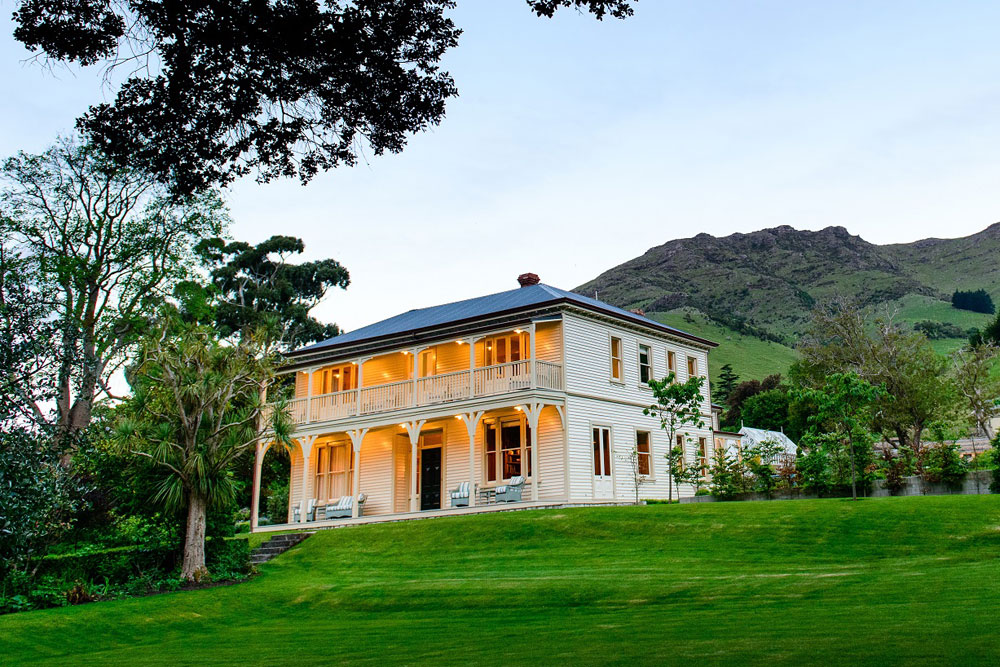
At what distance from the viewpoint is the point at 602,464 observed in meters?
28.3

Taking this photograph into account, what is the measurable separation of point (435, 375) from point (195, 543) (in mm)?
11611

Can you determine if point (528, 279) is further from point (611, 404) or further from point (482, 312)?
point (611, 404)

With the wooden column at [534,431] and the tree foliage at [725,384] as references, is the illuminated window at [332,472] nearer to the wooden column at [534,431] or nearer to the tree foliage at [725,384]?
the wooden column at [534,431]

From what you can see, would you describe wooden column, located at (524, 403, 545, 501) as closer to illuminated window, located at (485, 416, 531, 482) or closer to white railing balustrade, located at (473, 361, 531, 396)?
white railing balustrade, located at (473, 361, 531, 396)

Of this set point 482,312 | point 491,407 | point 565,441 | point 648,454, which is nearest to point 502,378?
point 491,407

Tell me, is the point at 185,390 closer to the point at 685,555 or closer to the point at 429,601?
the point at 429,601

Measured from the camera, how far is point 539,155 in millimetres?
30953

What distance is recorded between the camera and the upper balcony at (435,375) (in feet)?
89.7

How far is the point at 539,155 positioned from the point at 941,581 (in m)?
22.4

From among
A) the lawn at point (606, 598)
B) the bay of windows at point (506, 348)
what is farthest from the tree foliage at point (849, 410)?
the bay of windows at point (506, 348)

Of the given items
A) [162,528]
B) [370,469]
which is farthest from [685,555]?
[370,469]

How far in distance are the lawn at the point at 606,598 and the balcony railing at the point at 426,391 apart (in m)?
5.01

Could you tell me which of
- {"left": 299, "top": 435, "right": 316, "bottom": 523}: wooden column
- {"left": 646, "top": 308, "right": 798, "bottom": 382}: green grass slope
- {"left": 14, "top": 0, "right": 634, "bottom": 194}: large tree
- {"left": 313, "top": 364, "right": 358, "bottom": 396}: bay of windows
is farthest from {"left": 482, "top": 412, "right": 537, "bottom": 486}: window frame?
{"left": 646, "top": 308, "right": 798, "bottom": 382}: green grass slope

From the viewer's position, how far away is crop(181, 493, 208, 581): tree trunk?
1898cm
